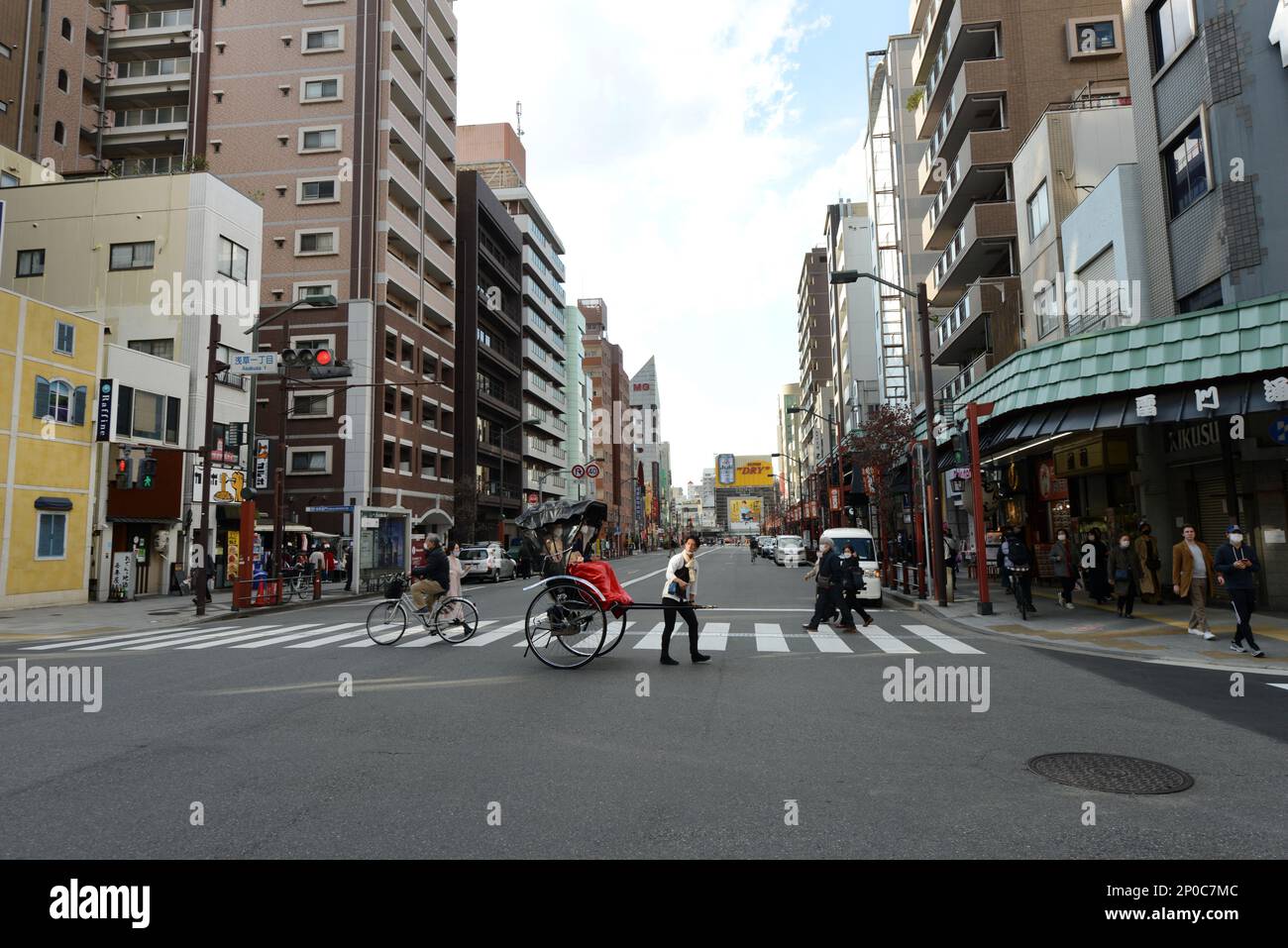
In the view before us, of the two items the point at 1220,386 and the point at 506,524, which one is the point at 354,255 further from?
the point at 1220,386

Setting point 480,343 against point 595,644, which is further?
point 480,343

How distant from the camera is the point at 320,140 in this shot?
151 ft

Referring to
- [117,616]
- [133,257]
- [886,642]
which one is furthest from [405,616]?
[133,257]

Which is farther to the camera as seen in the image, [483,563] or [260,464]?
→ [483,563]

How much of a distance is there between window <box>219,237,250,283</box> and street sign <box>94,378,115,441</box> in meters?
9.01

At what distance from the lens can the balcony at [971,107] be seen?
30672 millimetres

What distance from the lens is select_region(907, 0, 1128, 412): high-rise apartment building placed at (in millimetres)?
28953

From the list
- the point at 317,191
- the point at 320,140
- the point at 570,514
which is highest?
the point at 320,140

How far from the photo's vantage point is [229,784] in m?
5.31

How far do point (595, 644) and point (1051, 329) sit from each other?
19.9 meters

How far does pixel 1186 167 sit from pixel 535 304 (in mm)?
60079

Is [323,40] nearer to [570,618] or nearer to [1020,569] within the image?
[570,618]

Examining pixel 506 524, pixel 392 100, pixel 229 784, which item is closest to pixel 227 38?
pixel 392 100

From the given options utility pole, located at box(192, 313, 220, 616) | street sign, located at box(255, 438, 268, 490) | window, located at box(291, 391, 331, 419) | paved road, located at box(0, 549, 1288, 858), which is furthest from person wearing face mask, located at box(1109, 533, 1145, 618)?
window, located at box(291, 391, 331, 419)
